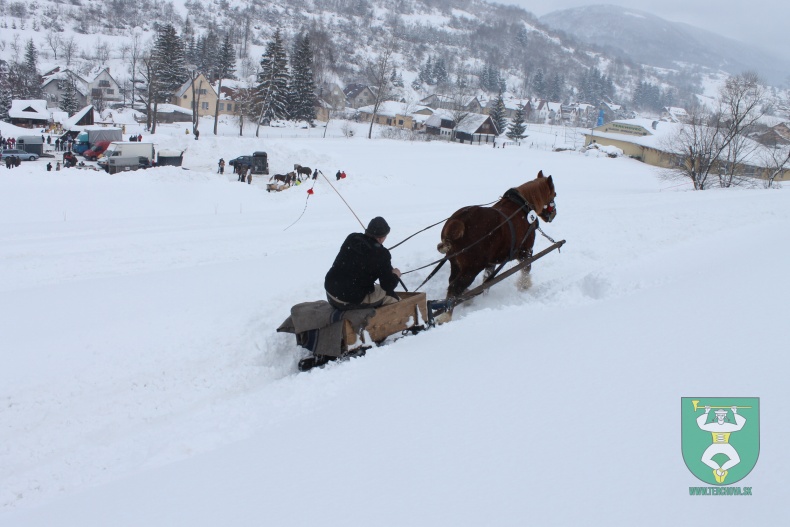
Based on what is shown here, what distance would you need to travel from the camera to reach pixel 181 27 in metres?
144

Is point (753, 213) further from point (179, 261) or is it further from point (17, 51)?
point (17, 51)

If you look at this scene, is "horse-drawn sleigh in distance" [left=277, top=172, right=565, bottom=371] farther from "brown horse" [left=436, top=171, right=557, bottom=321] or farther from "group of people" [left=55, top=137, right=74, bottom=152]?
"group of people" [left=55, top=137, right=74, bottom=152]

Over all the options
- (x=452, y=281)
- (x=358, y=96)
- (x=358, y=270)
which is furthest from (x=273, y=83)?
(x=358, y=270)

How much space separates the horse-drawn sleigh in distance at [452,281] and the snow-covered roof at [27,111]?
67653 mm

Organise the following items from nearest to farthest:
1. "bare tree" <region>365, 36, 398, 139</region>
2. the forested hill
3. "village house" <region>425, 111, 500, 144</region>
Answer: "bare tree" <region>365, 36, 398, 139</region>, "village house" <region>425, 111, 500, 144</region>, the forested hill

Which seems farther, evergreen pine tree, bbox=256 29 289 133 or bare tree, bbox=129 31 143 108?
bare tree, bbox=129 31 143 108

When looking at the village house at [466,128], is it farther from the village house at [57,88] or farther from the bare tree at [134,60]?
the village house at [57,88]

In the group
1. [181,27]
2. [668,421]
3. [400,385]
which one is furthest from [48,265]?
[181,27]

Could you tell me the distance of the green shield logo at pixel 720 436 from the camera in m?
3.35

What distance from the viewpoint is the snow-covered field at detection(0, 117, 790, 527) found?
130 inches

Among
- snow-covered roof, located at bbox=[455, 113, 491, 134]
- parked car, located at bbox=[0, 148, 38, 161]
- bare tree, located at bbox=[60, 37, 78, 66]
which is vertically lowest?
parked car, located at bbox=[0, 148, 38, 161]

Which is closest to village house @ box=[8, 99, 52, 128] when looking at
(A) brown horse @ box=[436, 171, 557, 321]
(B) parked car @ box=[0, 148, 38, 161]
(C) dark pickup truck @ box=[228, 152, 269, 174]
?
(B) parked car @ box=[0, 148, 38, 161]

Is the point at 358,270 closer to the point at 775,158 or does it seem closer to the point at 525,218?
the point at 525,218

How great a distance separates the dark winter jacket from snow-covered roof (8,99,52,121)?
68424mm
